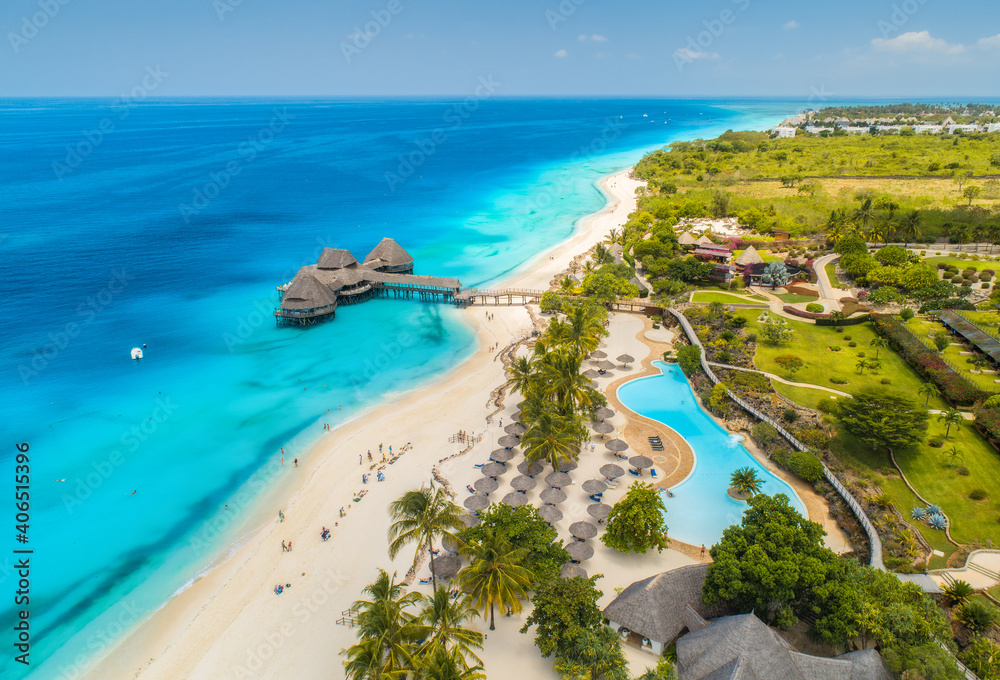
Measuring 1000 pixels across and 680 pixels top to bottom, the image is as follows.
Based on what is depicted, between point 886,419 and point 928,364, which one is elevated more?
point 886,419

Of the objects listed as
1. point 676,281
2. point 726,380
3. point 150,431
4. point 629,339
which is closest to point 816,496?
point 726,380

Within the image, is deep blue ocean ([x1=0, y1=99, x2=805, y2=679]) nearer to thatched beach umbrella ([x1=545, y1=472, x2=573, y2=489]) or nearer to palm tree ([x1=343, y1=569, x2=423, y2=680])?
palm tree ([x1=343, y1=569, x2=423, y2=680])

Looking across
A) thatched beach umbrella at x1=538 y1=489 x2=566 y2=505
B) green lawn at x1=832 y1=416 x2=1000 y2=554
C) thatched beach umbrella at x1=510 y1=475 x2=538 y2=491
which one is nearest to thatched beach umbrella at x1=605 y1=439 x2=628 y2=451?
thatched beach umbrella at x1=538 y1=489 x2=566 y2=505

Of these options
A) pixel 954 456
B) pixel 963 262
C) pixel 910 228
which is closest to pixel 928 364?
pixel 954 456

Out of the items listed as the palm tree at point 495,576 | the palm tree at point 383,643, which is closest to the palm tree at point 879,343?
the palm tree at point 495,576

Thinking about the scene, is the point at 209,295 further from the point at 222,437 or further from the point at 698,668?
the point at 698,668

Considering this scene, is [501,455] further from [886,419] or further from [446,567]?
[886,419]
